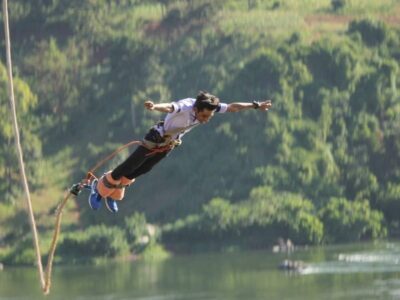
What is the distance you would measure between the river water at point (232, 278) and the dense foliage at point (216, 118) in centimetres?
293

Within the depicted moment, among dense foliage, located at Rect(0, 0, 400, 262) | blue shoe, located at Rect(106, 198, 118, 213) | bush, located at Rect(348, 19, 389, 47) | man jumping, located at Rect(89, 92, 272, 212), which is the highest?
bush, located at Rect(348, 19, 389, 47)

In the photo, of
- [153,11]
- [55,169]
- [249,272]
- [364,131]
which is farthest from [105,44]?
[249,272]

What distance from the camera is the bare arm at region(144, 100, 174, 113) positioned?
10427 mm

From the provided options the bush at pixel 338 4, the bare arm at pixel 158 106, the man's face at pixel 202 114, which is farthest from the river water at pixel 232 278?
the bare arm at pixel 158 106

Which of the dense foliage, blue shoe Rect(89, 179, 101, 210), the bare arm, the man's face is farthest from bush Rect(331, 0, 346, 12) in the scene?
the bare arm

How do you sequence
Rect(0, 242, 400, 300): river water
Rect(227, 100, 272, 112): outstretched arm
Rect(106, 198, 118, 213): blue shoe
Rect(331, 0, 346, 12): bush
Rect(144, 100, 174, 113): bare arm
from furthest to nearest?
1. Rect(331, 0, 346, 12): bush
2. Rect(0, 242, 400, 300): river water
3. Rect(106, 198, 118, 213): blue shoe
4. Rect(227, 100, 272, 112): outstretched arm
5. Rect(144, 100, 174, 113): bare arm

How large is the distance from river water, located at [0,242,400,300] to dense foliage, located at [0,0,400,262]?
2.93 m

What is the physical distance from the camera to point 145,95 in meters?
61.6

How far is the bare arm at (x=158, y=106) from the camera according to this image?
10427 millimetres

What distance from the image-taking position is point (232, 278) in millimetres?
44406

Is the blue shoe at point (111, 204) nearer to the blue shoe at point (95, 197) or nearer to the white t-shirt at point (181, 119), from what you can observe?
the blue shoe at point (95, 197)

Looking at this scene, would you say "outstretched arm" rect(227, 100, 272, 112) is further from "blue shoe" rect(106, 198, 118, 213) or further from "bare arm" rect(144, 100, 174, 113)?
"blue shoe" rect(106, 198, 118, 213)

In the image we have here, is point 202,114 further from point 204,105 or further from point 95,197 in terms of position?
point 95,197

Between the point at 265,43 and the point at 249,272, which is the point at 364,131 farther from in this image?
the point at 249,272
